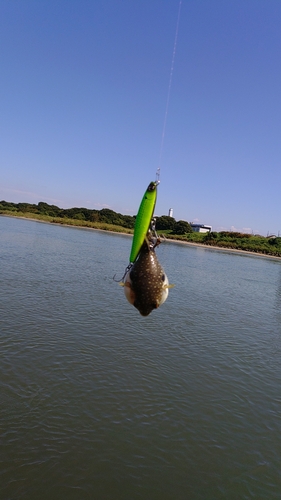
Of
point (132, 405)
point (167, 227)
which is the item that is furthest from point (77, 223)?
point (132, 405)

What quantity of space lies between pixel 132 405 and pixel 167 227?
114152mm

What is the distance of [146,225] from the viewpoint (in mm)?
3068

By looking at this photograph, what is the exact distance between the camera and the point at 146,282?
338cm

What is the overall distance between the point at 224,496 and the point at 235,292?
22.6m

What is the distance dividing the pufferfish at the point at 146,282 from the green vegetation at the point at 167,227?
285ft

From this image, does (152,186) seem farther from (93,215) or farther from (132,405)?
(93,215)

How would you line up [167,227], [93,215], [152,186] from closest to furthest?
[152,186] < [167,227] < [93,215]

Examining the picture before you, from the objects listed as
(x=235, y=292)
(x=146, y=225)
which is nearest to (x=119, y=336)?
(x=146, y=225)

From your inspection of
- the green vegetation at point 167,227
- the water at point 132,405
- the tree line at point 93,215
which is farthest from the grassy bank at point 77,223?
the water at point 132,405

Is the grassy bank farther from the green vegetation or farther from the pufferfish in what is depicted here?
the pufferfish

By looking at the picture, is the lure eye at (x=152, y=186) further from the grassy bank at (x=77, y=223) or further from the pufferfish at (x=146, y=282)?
the grassy bank at (x=77, y=223)

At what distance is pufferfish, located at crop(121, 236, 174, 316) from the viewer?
3.38 meters

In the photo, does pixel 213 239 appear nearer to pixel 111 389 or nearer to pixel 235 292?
pixel 235 292

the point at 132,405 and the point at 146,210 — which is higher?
the point at 146,210
